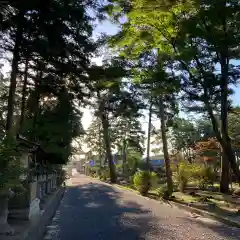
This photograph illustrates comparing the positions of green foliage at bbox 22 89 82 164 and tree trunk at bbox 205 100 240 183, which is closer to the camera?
tree trunk at bbox 205 100 240 183

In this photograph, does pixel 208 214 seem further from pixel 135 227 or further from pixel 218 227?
pixel 135 227

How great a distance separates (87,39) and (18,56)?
9.17 feet

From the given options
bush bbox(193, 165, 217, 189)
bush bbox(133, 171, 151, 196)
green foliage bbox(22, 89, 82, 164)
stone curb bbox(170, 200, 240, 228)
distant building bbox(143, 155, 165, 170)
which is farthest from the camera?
distant building bbox(143, 155, 165, 170)

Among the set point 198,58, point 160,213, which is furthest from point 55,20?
point 160,213

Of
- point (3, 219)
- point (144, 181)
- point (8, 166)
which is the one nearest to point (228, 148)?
point (3, 219)

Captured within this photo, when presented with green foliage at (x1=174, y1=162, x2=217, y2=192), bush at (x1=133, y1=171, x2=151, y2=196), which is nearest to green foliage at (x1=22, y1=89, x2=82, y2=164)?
bush at (x1=133, y1=171, x2=151, y2=196)

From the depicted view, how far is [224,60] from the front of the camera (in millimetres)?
13516

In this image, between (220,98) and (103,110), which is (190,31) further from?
(103,110)

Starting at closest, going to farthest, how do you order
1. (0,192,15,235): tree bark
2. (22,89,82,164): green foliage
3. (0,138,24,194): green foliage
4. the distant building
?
1. (0,138,24,194): green foliage
2. (0,192,15,235): tree bark
3. (22,89,82,164): green foliage
4. the distant building

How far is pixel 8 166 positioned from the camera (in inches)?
291

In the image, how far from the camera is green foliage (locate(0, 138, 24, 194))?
714cm

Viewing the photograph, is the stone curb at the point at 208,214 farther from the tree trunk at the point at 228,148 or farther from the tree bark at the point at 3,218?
the tree bark at the point at 3,218

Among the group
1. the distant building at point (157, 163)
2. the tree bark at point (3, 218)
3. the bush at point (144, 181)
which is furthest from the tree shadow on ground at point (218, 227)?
the distant building at point (157, 163)

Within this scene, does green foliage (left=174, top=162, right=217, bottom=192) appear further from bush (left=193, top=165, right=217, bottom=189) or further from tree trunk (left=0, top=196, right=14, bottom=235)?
tree trunk (left=0, top=196, right=14, bottom=235)
